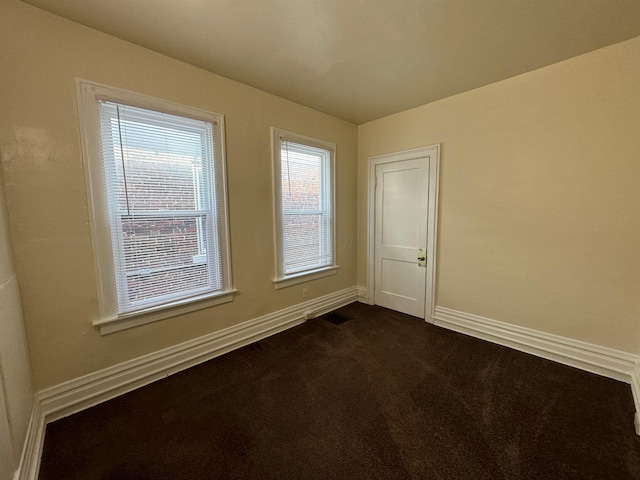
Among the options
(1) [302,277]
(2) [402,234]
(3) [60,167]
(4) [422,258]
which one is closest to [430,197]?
(2) [402,234]

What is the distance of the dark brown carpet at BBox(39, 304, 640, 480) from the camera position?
137cm

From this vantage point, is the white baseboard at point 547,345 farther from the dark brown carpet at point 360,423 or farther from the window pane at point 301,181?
the window pane at point 301,181

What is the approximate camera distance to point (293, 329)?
300 cm

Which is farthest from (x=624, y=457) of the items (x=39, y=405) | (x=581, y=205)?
(x=39, y=405)

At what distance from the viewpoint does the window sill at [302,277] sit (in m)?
2.90

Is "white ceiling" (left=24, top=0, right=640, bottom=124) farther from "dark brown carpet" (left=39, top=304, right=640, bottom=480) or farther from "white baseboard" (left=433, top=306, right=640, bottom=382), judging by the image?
"dark brown carpet" (left=39, top=304, right=640, bottom=480)

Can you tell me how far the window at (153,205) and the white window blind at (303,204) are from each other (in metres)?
0.67

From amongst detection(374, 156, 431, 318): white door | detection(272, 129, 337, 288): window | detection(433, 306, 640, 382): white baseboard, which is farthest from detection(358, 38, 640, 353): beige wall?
detection(272, 129, 337, 288): window

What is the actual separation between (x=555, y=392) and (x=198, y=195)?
3.23 m

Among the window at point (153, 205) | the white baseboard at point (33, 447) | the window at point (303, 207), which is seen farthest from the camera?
the window at point (303, 207)

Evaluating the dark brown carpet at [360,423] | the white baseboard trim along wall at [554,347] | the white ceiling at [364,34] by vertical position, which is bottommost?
the dark brown carpet at [360,423]

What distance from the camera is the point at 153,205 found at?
2.03 metres

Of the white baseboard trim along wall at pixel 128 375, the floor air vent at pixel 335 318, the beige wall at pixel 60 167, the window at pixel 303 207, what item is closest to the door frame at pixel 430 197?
the window at pixel 303 207

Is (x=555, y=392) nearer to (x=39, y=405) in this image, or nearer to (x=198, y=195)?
(x=198, y=195)
